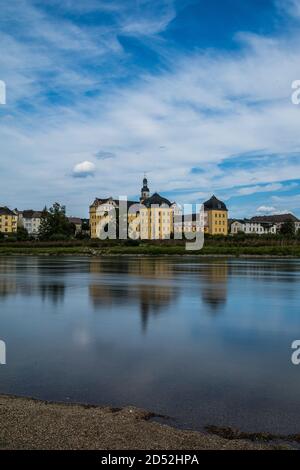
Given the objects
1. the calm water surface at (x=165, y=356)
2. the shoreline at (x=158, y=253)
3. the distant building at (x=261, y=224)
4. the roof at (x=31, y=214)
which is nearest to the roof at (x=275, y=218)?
the distant building at (x=261, y=224)

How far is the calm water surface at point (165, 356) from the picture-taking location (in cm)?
746

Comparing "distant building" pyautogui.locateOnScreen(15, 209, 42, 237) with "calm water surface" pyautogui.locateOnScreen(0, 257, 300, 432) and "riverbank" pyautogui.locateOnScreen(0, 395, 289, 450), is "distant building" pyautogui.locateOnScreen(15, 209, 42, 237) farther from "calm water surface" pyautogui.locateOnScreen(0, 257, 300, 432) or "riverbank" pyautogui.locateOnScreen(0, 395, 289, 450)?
"riverbank" pyautogui.locateOnScreen(0, 395, 289, 450)

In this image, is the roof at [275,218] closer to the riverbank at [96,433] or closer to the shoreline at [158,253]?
the shoreline at [158,253]

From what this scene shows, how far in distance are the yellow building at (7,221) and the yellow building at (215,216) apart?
6242 centimetres

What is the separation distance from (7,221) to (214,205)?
67938 mm

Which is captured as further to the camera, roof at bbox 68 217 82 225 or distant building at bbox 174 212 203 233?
roof at bbox 68 217 82 225

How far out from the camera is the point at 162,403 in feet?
24.3

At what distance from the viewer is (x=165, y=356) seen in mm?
10297

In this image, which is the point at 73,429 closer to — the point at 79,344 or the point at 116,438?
the point at 116,438

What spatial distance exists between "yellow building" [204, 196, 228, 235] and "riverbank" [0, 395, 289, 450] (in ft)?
449

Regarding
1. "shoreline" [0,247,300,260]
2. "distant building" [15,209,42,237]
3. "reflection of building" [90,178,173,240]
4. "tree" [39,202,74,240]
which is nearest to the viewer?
"shoreline" [0,247,300,260]

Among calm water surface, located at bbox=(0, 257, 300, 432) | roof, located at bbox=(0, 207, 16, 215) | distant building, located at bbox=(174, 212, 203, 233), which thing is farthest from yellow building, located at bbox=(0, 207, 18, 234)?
calm water surface, located at bbox=(0, 257, 300, 432)

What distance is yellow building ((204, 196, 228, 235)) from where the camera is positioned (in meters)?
143
